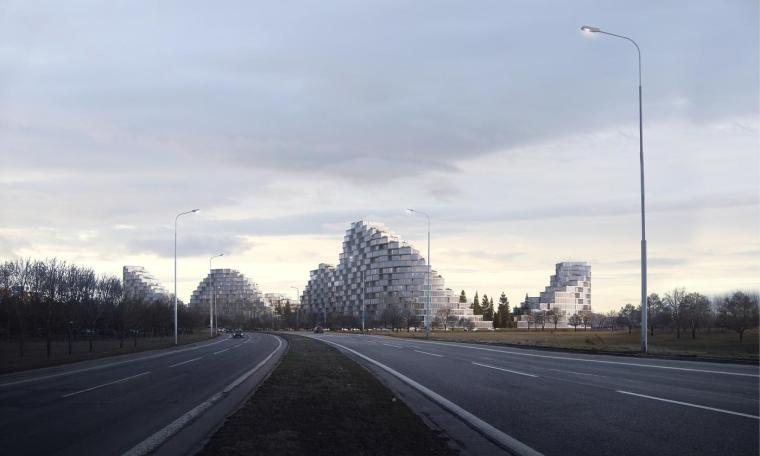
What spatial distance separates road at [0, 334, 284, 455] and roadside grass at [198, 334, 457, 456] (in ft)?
2.35

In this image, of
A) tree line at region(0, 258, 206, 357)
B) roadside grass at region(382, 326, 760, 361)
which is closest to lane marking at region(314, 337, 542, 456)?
roadside grass at region(382, 326, 760, 361)

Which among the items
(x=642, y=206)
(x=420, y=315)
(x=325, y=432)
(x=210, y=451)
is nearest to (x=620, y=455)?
(x=325, y=432)

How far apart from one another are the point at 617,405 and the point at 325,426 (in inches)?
229

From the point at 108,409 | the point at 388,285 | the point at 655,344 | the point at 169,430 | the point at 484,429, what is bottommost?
the point at 655,344

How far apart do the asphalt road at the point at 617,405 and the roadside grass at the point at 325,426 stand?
1571mm

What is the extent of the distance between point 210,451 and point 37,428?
4772 millimetres

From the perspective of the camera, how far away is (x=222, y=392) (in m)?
16.2

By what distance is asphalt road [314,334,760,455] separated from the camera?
27.9ft

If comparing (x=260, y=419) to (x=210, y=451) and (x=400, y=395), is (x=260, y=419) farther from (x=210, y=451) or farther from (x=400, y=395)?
(x=400, y=395)

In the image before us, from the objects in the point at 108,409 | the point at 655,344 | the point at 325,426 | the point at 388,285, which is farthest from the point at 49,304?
the point at 388,285

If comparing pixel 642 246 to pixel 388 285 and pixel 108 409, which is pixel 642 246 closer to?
pixel 108 409

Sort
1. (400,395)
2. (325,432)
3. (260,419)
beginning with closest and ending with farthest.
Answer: (325,432) < (260,419) < (400,395)

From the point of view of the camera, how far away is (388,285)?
17112 cm

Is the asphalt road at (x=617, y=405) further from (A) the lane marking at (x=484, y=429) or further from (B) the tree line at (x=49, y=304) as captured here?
(B) the tree line at (x=49, y=304)
